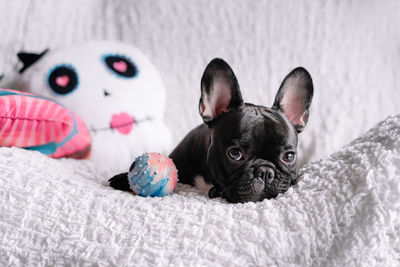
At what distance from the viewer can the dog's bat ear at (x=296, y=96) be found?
3.17 ft

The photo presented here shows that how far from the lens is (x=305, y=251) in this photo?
2.09 feet

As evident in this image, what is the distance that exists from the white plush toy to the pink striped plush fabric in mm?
101

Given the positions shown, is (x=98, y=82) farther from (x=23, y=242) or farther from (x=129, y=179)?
(x=23, y=242)

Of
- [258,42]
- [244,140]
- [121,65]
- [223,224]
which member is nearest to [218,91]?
[244,140]

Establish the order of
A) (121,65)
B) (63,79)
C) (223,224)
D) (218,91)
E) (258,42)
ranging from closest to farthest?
1. (223,224)
2. (218,91)
3. (63,79)
4. (121,65)
5. (258,42)

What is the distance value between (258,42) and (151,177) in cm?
98

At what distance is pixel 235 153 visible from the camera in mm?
889

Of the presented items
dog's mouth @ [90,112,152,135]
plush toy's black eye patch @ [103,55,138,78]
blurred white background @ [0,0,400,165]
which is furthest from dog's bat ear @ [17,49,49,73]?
dog's mouth @ [90,112,152,135]

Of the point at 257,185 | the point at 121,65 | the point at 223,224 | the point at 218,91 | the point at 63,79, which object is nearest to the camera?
the point at 223,224

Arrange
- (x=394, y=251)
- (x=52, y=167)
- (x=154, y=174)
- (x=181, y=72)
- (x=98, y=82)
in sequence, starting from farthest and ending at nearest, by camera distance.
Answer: (x=181, y=72)
(x=98, y=82)
(x=52, y=167)
(x=154, y=174)
(x=394, y=251)

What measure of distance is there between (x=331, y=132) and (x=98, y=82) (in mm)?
879

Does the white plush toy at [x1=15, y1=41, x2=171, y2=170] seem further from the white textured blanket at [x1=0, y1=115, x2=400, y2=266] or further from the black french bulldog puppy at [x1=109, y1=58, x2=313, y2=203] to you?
the white textured blanket at [x1=0, y1=115, x2=400, y2=266]

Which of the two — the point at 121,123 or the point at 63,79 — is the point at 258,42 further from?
the point at 63,79

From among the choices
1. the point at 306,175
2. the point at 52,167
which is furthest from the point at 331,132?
the point at 52,167
